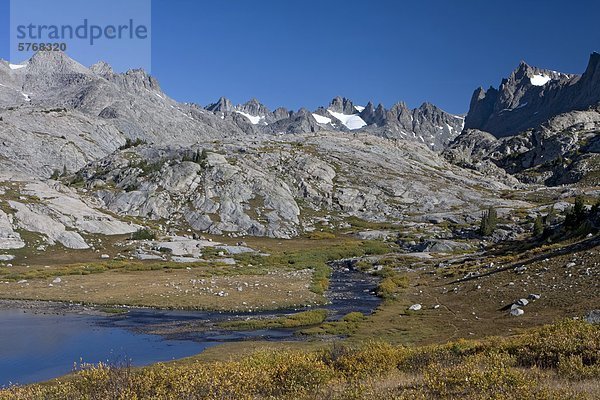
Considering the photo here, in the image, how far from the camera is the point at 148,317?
169ft

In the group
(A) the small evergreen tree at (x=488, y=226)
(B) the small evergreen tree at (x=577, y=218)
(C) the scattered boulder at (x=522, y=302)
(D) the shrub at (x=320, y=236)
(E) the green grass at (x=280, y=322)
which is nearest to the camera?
(C) the scattered boulder at (x=522, y=302)

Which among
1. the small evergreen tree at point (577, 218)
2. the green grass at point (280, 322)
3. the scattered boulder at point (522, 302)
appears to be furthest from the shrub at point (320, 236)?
the scattered boulder at point (522, 302)

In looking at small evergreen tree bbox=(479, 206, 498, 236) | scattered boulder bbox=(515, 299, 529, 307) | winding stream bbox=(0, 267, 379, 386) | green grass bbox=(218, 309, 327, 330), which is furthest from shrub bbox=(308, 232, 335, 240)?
scattered boulder bbox=(515, 299, 529, 307)

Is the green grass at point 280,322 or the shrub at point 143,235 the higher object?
the shrub at point 143,235

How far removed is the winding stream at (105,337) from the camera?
34.2m

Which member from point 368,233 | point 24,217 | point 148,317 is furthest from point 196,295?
point 368,233

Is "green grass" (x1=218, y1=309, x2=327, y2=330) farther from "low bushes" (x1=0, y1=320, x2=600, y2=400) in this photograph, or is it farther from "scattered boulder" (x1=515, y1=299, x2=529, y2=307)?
"low bushes" (x1=0, y1=320, x2=600, y2=400)

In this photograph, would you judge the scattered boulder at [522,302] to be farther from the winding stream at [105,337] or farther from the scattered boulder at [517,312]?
the winding stream at [105,337]

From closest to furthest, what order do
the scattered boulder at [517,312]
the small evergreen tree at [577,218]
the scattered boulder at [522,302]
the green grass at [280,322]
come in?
the scattered boulder at [517,312]
the scattered boulder at [522,302]
the green grass at [280,322]
the small evergreen tree at [577,218]

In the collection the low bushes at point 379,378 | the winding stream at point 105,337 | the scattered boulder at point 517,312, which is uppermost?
the low bushes at point 379,378

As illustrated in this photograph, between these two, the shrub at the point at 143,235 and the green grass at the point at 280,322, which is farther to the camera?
the shrub at the point at 143,235

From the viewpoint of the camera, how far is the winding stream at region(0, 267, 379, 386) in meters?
34.2

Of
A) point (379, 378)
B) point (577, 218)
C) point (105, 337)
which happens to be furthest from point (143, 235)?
point (379, 378)

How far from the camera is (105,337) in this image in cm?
4219
